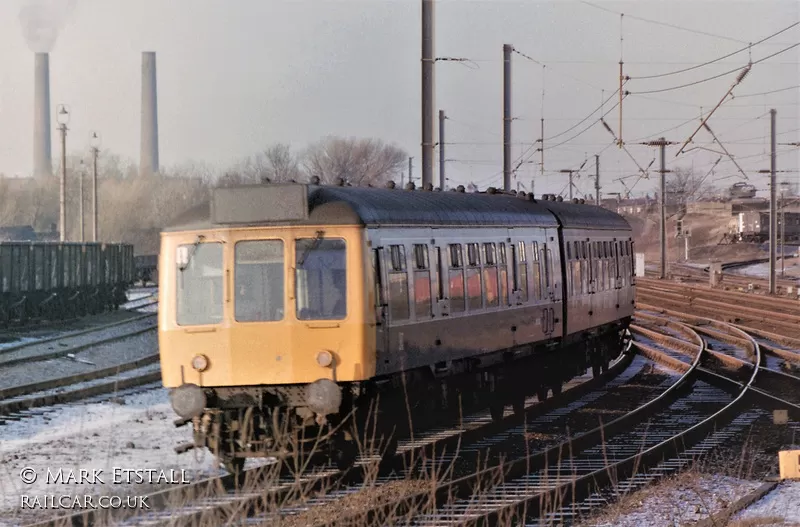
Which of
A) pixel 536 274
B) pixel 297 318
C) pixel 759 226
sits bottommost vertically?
pixel 297 318

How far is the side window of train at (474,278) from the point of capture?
14344 millimetres

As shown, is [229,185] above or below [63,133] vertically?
below

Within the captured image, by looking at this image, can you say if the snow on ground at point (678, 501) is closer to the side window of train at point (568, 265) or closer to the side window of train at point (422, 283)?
the side window of train at point (422, 283)

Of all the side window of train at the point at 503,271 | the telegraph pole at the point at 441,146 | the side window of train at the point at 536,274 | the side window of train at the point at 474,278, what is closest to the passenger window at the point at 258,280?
the side window of train at the point at 474,278

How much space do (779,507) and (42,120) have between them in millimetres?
98642

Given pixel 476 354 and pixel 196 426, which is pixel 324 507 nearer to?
pixel 196 426

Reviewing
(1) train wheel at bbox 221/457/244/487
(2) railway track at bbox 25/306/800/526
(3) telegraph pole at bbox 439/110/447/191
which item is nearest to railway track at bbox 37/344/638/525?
(2) railway track at bbox 25/306/800/526

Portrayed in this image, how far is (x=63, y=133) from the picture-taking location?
44188 millimetres

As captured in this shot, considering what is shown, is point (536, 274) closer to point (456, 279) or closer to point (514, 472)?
point (456, 279)

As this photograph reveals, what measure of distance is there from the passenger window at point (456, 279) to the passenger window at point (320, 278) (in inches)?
93.4

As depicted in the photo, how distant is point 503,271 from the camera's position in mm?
15578

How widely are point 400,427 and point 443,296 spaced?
1.59 meters

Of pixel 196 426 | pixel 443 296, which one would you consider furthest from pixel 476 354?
pixel 196 426

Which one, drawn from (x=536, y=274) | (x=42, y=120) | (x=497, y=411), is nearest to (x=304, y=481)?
(x=497, y=411)
